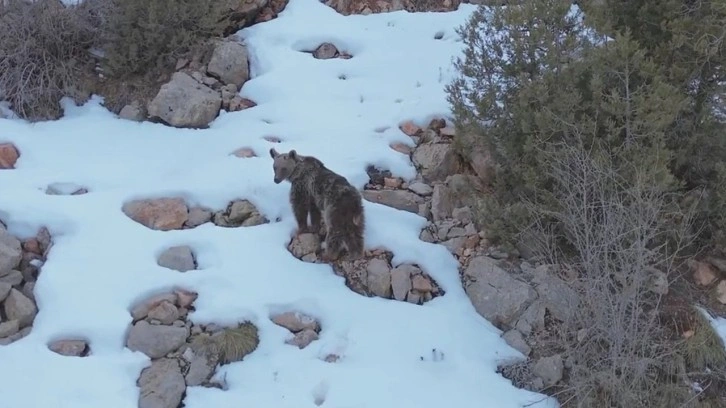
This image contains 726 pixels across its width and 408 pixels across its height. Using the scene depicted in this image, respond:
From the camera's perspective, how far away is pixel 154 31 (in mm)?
9547

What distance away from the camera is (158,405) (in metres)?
5.81

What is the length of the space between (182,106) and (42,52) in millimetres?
1929

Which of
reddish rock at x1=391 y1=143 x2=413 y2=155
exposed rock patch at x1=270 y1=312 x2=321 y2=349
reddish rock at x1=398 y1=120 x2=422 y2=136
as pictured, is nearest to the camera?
exposed rock patch at x1=270 y1=312 x2=321 y2=349

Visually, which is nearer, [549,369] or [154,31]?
[549,369]

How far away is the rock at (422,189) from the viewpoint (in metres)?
8.09

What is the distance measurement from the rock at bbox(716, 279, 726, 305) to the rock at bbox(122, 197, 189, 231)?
4815 mm

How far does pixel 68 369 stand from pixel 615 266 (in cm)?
419

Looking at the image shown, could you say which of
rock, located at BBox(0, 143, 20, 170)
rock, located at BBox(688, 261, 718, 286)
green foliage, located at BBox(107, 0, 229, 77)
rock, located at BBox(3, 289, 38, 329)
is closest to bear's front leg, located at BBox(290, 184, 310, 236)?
rock, located at BBox(3, 289, 38, 329)

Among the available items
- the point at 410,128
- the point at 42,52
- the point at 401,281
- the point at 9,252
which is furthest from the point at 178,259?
the point at 42,52

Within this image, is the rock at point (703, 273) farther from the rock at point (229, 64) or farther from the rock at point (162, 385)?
the rock at point (229, 64)

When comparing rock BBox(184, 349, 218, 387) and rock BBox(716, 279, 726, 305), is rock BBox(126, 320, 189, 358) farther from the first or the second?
rock BBox(716, 279, 726, 305)

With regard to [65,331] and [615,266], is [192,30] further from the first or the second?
[615,266]

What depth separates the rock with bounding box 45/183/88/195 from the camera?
7.87 meters

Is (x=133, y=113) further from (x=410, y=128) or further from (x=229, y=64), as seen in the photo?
(x=410, y=128)
